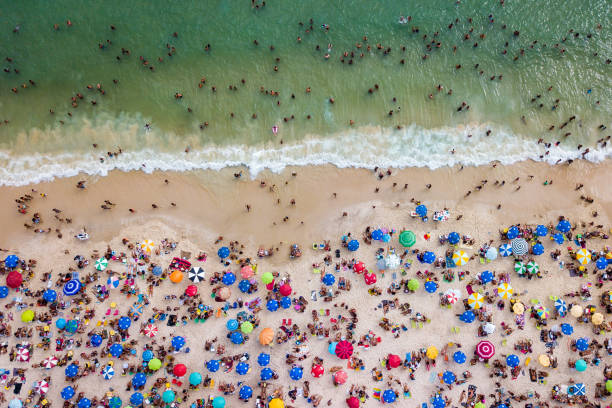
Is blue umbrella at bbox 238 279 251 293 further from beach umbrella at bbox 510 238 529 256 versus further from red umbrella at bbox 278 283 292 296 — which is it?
beach umbrella at bbox 510 238 529 256

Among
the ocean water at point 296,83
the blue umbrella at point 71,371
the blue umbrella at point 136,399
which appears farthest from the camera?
the ocean water at point 296,83

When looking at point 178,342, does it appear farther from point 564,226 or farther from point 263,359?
point 564,226

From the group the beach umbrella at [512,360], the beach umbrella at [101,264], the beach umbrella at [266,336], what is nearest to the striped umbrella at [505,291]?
the beach umbrella at [512,360]

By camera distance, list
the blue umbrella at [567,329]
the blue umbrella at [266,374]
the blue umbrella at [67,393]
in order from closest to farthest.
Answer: the blue umbrella at [67,393], the blue umbrella at [266,374], the blue umbrella at [567,329]

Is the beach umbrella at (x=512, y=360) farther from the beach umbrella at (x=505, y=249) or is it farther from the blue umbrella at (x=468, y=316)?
the beach umbrella at (x=505, y=249)

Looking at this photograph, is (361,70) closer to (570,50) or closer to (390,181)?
(390,181)

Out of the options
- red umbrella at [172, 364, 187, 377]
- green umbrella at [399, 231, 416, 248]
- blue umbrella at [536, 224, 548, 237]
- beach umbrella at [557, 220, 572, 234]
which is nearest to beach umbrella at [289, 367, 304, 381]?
red umbrella at [172, 364, 187, 377]

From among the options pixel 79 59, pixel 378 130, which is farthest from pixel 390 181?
pixel 79 59
